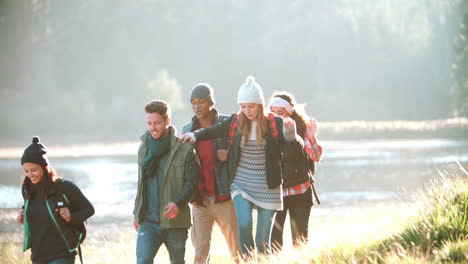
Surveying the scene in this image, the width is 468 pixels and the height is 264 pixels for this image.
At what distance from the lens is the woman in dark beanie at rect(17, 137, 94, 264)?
5703 mm

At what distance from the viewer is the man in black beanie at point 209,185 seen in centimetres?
703

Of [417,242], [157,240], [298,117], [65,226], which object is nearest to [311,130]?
[298,117]

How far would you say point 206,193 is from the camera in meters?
7.15

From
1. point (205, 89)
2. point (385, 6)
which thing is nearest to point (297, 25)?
point (385, 6)

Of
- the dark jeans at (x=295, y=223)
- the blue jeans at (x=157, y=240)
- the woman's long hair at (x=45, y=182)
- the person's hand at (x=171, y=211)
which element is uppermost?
the woman's long hair at (x=45, y=182)

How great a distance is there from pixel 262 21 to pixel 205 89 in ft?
237

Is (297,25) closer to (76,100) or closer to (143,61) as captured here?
(143,61)

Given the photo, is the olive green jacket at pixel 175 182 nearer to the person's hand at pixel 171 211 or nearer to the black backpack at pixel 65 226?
the person's hand at pixel 171 211

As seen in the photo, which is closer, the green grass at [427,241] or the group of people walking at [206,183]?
the green grass at [427,241]

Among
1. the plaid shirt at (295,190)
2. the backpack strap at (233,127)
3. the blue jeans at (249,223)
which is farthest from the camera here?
the plaid shirt at (295,190)

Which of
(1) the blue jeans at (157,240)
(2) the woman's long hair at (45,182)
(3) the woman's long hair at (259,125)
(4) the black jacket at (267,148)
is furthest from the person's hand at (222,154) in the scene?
(2) the woman's long hair at (45,182)

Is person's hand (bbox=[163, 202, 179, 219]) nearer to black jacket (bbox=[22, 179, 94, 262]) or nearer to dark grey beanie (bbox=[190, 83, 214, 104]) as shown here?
black jacket (bbox=[22, 179, 94, 262])

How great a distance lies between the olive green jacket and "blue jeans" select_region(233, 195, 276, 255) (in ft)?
1.93

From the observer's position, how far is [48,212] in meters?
5.73
